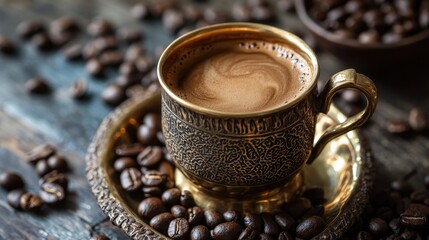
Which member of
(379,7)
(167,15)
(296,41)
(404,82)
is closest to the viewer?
(296,41)

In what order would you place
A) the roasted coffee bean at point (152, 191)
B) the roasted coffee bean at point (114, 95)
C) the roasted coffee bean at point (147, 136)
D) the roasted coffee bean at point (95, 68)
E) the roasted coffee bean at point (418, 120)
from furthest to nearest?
the roasted coffee bean at point (95, 68), the roasted coffee bean at point (114, 95), the roasted coffee bean at point (418, 120), the roasted coffee bean at point (147, 136), the roasted coffee bean at point (152, 191)

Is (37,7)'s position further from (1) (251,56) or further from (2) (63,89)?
(1) (251,56)

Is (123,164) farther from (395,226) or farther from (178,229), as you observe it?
(395,226)

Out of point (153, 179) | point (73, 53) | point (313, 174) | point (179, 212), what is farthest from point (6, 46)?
point (313, 174)

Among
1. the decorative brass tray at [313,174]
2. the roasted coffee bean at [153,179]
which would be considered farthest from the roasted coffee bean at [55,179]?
the roasted coffee bean at [153,179]

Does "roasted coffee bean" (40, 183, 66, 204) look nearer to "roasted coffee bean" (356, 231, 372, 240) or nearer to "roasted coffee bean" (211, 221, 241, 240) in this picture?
"roasted coffee bean" (211, 221, 241, 240)

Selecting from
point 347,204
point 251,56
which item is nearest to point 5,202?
point 251,56

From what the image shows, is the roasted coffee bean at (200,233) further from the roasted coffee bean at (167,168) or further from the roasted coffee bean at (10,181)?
the roasted coffee bean at (10,181)
